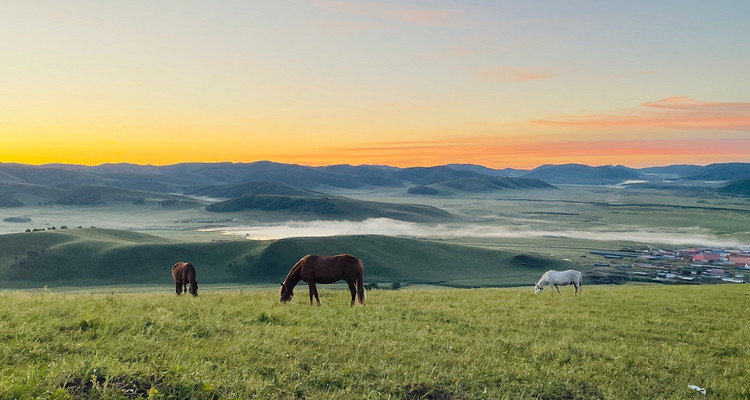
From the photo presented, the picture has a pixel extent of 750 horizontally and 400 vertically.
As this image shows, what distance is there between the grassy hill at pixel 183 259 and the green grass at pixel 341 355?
146 metres

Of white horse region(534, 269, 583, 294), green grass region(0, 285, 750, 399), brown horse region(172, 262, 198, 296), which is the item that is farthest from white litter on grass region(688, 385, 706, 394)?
brown horse region(172, 262, 198, 296)

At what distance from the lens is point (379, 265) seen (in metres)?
192

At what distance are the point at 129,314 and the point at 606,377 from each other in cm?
1409

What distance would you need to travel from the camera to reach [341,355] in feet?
38.4

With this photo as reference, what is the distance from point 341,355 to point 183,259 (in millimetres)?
189295

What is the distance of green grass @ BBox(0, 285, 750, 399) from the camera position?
30.0 feet

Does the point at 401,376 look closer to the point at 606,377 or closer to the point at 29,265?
the point at 606,377

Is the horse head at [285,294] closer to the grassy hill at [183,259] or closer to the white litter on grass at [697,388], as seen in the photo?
the white litter on grass at [697,388]

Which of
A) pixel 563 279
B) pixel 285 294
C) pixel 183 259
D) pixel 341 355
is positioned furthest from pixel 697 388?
pixel 183 259

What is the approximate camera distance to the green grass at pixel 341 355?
916 centimetres

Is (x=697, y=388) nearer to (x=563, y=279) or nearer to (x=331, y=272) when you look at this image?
(x=331, y=272)

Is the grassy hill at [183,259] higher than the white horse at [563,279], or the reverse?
the white horse at [563,279]

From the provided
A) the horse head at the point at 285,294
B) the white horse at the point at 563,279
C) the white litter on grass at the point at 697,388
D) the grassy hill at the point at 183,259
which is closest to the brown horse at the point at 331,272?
the horse head at the point at 285,294

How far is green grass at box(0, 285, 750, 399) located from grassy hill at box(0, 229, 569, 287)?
146 metres
